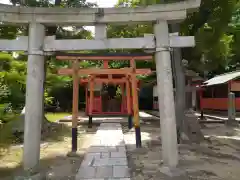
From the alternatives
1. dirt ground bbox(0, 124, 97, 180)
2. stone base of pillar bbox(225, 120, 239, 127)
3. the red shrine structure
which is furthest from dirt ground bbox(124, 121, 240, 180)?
stone base of pillar bbox(225, 120, 239, 127)

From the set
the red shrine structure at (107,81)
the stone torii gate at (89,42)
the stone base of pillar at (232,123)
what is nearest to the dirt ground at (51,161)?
the stone torii gate at (89,42)

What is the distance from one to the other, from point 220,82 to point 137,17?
16047 mm

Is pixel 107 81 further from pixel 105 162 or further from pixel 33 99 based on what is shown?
pixel 33 99

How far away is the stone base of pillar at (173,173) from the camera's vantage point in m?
5.50

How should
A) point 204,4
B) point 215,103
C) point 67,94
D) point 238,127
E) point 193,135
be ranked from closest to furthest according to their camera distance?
point 193,135 < point 204,4 < point 238,127 < point 215,103 < point 67,94

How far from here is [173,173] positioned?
5.70 m

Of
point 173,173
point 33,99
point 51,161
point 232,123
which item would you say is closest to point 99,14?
point 33,99

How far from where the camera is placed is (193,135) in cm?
973

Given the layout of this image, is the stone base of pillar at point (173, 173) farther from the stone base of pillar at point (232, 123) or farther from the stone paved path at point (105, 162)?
the stone base of pillar at point (232, 123)

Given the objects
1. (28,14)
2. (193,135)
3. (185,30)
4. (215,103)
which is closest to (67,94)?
(215,103)

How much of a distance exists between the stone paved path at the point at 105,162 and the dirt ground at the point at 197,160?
0.30 meters

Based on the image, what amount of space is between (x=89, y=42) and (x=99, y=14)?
655 mm

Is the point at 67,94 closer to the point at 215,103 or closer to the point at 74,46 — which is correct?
the point at 215,103

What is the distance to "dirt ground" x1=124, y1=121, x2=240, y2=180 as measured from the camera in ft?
19.2
